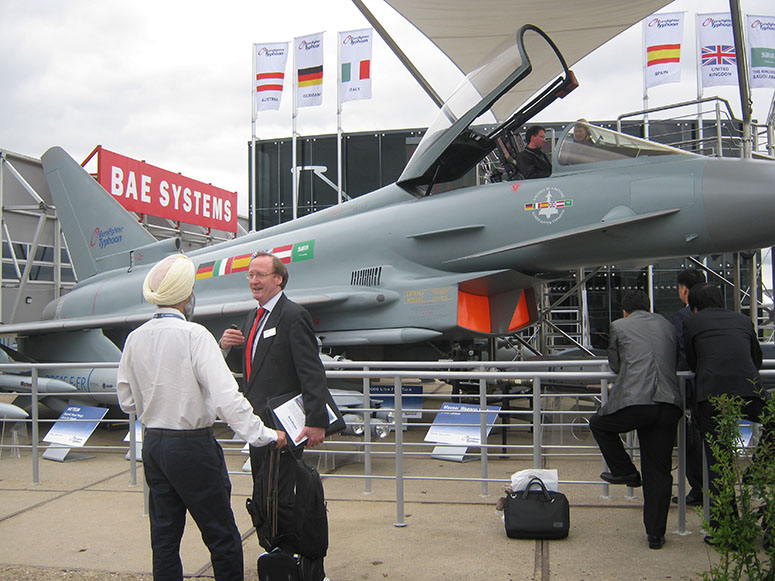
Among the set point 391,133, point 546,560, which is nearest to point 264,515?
point 546,560

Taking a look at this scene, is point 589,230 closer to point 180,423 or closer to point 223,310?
point 223,310

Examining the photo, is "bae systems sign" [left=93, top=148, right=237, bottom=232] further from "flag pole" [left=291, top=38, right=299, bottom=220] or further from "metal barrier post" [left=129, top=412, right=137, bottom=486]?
"metal barrier post" [left=129, top=412, right=137, bottom=486]

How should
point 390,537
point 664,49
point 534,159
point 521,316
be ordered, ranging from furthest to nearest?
point 664,49, point 521,316, point 534,159, point 390,537

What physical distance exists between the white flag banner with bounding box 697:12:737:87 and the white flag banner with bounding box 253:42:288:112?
12.3 m

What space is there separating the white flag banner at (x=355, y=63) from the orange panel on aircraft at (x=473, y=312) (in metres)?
12.3

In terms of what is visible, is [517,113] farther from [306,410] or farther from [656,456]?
[306,410]

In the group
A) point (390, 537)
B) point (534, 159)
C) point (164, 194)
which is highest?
point (164, 194)

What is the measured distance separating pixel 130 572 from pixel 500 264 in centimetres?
510

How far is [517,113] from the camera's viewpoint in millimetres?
7707

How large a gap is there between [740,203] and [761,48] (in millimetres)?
13740

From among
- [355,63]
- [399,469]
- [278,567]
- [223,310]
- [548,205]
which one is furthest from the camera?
[355,63]

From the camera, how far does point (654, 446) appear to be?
12.8 feet

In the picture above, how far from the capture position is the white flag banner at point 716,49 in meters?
17.5

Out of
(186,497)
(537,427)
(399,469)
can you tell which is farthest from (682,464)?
(186,497)
